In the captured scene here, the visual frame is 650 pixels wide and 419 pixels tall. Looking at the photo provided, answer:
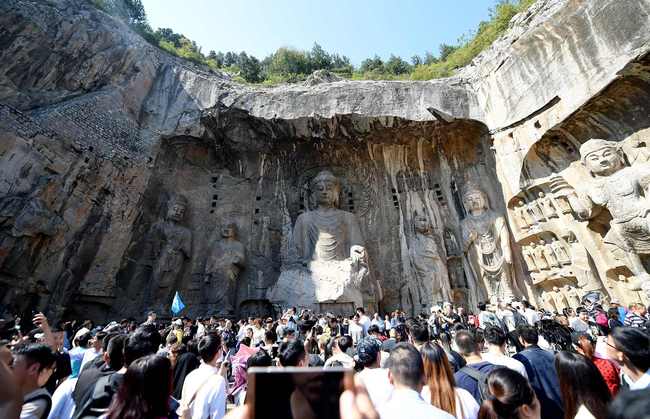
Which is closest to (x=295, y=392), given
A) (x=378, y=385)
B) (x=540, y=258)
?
(x=378, y=385)

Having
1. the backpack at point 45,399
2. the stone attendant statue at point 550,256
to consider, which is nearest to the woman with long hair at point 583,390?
the backpack at point 45,399

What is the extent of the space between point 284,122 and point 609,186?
9.14m

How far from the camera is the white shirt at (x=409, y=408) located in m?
1.49

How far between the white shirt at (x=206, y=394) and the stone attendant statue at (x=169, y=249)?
9202 mm

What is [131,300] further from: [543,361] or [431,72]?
[431,72]

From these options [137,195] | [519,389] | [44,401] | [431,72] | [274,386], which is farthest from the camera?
[431,72]

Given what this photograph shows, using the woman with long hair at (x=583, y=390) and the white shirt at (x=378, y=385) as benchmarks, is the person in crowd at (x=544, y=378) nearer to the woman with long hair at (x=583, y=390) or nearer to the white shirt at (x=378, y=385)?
the woman with long hair at (x=583, y=390)

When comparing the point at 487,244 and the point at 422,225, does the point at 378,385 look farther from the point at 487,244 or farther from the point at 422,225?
the point at 422,225

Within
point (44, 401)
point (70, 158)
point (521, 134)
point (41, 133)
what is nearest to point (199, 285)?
point (70, 158)

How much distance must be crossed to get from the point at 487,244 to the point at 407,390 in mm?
10450

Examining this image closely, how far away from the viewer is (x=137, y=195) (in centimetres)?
1077

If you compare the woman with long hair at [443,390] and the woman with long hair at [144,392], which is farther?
the woman with long hair at [443,390]

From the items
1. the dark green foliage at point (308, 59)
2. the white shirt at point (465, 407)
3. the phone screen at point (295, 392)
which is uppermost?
the dark green foliage at point (308, 59)

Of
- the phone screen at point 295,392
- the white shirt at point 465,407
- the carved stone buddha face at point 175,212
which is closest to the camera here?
the phone screen at point 295,392
